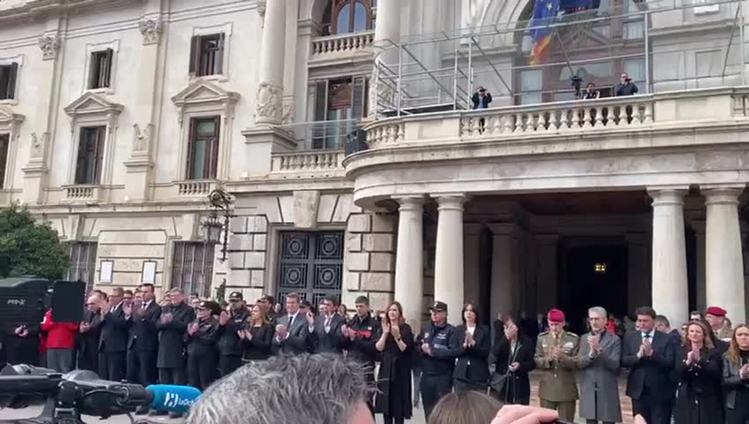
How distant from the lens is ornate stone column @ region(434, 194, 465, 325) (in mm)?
14133

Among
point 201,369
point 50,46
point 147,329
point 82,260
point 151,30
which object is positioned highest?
point 151,30

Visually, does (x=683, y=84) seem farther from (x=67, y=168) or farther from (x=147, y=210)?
(x=67, y=168)

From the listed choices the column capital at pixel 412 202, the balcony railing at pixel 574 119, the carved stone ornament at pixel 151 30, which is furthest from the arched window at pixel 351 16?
the column capital at pixel 412 202

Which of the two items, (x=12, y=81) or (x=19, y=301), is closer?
(x=19, y=301)

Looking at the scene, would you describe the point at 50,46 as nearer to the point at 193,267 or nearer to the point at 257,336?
the point at 193,267

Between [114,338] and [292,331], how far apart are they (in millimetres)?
3754

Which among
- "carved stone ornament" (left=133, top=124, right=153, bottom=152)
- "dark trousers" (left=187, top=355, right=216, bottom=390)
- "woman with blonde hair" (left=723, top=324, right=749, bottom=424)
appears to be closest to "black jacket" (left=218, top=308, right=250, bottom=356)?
"dark trousers" (left=187, top=355, right=216, bottom=390)

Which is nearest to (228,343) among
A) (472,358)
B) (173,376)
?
(173,376)

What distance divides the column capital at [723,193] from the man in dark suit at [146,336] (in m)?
9.76

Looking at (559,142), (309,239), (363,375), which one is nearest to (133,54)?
(309,239)

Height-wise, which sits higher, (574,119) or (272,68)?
(272,68)

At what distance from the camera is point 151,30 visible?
A: 79.8 ft

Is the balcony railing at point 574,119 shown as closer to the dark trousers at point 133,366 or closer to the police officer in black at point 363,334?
the police officer in black at point 363,334

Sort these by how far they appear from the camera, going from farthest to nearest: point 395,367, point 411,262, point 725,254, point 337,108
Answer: point 337,108 → point 411,262 → point 725,254 → point 395,367
